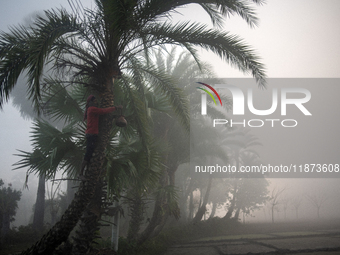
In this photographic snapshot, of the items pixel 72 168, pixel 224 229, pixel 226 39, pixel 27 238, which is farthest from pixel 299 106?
pixel 27 238

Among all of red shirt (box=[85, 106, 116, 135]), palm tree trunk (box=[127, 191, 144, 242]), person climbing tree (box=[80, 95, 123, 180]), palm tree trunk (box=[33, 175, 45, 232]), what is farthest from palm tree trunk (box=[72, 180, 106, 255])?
palm tree trunk (box=[33, 175, 45, 232])

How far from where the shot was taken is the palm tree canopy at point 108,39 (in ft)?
14.8

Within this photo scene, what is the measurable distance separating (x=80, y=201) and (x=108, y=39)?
11.5 feet

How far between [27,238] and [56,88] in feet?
38.7

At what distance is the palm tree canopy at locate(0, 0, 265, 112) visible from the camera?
4.51 metres

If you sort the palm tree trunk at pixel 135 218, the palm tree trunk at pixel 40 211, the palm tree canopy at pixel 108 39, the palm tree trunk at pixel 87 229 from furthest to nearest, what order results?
the palm tree trunk at pixel 40 211 → the palm tree trunk at pixel 135 218 → the palm tree trunk at pixel 87 229 → the palm tree canopy at pixel 108 39

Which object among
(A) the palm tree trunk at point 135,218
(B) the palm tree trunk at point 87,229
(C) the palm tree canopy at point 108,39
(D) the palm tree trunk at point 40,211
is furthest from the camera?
(D) the palm tree trunk at point 40,211

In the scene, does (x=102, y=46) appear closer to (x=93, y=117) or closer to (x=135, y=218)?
(x=93, y=117)

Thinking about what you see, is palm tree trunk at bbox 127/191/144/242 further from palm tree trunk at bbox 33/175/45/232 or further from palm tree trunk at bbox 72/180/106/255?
palm tree trunk at bbox 33/175/45/232

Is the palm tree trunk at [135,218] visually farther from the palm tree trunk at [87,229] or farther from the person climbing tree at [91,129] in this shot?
the person climbing tree at [91,129]

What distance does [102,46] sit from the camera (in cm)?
Answer: 566

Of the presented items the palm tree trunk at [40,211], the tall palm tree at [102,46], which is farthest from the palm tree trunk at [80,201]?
the palm tree trunk at [40,211]

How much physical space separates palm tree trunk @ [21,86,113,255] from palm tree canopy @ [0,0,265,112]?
723 millimetres

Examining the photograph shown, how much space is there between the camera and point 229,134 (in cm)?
2527
